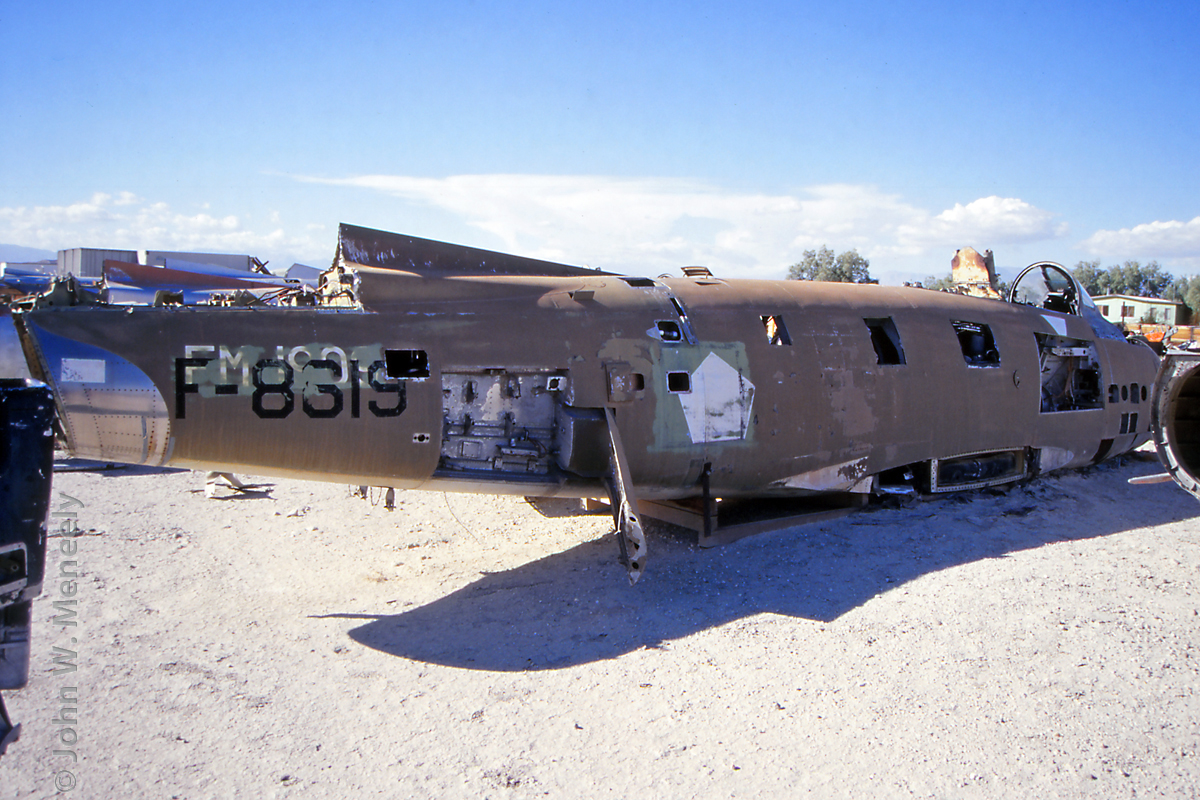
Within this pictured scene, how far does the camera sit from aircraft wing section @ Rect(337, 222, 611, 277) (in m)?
7.88

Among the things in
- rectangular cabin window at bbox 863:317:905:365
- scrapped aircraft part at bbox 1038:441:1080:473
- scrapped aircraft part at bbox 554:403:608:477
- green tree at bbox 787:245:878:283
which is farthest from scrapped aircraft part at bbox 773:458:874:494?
green tree at bbox 787:245:878:283

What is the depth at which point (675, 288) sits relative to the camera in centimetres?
901

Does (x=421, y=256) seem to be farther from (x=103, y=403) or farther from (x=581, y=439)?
(x=103, y=403)

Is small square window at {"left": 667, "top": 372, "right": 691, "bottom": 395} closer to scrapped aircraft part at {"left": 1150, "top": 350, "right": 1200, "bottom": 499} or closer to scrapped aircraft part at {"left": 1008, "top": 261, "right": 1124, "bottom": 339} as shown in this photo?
scrapped aircraft part at {"left": 1150, "top": 350, "right": 1200, "bottom": 499}

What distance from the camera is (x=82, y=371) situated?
6.26 metres

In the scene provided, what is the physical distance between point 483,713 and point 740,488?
14.8ft

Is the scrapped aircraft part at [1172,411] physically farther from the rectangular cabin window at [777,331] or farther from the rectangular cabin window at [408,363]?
the rectangular cabin window at [408,363]

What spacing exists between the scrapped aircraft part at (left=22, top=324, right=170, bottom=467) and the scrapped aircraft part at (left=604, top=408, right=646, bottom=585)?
405 centimetres

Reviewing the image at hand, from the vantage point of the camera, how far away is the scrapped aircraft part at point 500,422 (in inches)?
299

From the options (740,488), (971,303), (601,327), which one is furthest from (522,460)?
(971,303)

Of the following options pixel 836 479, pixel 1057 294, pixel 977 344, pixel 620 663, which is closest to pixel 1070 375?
pixel 1057 294

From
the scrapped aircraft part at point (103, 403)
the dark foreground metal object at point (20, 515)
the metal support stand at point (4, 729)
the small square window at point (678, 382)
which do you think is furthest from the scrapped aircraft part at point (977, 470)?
the metal support stand at point (4, 729)

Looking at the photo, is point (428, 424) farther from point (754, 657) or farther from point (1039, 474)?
point (1039, 474)

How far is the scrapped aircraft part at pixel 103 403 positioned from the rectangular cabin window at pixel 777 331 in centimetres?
652
